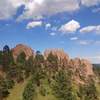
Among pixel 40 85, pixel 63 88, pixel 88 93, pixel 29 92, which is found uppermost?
pixel 40 85

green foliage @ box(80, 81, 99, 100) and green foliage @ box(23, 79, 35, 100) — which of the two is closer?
green foliage @ box(23, 79, 35, 100)

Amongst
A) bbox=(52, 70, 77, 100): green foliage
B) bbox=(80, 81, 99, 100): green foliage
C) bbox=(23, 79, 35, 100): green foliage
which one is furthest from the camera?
bbox=(80, 81, 99, 100): green foliage

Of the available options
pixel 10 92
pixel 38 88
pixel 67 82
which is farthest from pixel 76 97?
pixel 10 92

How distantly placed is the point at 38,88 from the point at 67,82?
17.7 m

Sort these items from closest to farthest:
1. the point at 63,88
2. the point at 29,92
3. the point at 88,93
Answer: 1. the point at 29,92
2. the point at 63,88
3. the point at 88,93

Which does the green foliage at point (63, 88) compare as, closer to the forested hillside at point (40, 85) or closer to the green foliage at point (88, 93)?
the forested hillside at point (40, 85)

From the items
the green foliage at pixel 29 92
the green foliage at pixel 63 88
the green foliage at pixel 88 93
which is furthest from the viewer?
the green foliage at pixel 88 93

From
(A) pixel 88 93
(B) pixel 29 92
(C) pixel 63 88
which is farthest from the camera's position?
(A) pixel 88 93

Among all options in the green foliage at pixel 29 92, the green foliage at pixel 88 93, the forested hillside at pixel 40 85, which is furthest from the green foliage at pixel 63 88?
the green foliage at pixel 29 92

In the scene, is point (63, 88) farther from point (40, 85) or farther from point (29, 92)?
point (29, 92)

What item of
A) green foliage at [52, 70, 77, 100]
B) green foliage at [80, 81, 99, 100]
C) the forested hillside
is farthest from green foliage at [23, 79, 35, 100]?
green foliage at [80, 81, 99, 100]

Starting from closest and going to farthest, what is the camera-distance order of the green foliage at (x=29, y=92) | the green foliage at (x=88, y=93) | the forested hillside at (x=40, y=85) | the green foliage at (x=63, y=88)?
the green foliage at (x=29, y=92)
the green foliage at (x=63, y=88)
the forested hillside at (x=40, y=85)
the green foliage at (x=88, y=93)

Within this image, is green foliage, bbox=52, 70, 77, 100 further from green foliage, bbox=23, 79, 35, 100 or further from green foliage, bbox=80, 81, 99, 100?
green foliage, bbox=23, 79, 35, 100

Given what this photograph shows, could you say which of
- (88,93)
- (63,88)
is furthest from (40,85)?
(88,93)
